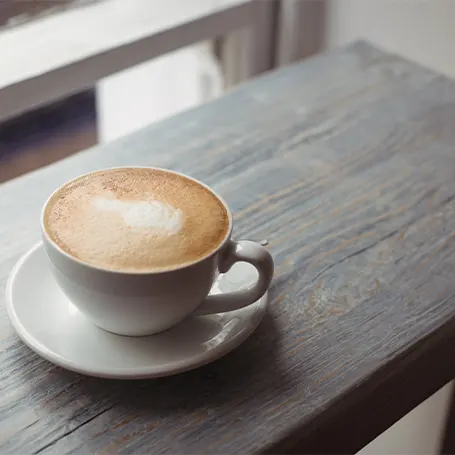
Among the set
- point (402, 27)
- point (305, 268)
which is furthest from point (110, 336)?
point (402, 27)

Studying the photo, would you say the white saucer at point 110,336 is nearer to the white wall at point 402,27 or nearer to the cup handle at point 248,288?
the cup handle at point 248,288

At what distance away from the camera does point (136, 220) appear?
528mm

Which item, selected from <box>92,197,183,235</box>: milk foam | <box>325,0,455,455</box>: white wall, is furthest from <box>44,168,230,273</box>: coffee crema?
<box>325,0,455,455</box>: white wall

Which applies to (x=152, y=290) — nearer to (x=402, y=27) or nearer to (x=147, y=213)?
(x=147, y=213)

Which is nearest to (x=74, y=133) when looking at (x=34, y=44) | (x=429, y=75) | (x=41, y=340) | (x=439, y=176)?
(x=34, y=44)

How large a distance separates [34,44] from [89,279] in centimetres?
60

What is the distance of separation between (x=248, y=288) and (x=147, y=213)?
90 mm

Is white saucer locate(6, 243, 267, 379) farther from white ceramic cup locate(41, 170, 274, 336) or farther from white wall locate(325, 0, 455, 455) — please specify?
white wall locate(325, 0, 455, 455)

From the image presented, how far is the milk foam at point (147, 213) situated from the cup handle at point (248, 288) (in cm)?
4

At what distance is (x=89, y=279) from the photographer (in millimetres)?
494

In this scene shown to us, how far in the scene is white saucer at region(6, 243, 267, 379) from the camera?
0.51 metres

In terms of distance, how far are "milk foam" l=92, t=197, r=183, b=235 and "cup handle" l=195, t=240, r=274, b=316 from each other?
0.14ft

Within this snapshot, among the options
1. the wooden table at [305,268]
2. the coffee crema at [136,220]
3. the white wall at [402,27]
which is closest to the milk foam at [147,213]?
the coffee crema at [136,220]

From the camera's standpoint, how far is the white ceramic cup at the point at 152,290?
492mm
